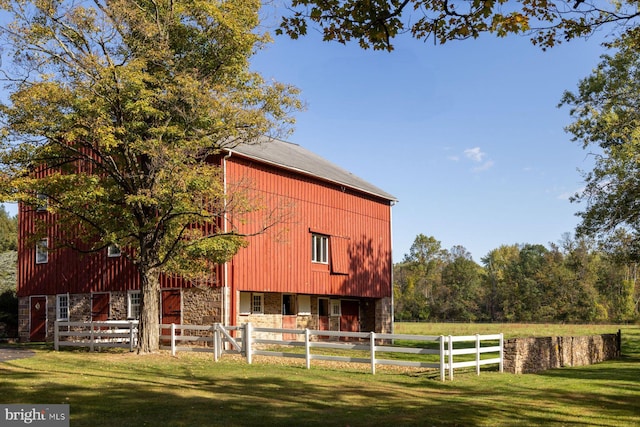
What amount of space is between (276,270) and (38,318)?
1106cm

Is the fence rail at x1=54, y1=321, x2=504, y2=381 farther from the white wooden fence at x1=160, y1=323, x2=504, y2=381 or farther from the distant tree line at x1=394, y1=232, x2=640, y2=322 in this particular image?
the distant tree line at x1=394, y1=232, x2=640, y2=322

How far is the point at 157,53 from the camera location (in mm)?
19266

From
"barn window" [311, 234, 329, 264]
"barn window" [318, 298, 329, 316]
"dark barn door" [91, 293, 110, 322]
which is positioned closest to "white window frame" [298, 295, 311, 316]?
"barn window" [318, 298, 329, 316]

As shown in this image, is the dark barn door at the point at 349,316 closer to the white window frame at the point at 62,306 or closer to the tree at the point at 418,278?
the white window frame at the point at 62,306

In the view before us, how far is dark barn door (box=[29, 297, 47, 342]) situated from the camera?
28844 millimetres

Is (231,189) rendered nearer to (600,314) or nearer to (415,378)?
(415,378)

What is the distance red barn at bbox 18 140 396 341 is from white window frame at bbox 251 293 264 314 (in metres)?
0.04

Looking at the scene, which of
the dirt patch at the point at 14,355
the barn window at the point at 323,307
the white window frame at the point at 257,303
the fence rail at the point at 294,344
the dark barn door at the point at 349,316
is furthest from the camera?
the dark barn door at the point at 349,316

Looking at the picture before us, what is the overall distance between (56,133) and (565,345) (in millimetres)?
16386

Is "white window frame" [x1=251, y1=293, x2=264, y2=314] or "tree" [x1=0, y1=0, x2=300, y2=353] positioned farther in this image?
"white window frame" [x1=251, y1=293, x2=264, y2=314]

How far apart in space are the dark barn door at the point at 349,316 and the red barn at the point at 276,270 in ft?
0.16

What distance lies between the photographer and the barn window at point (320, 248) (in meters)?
28.6

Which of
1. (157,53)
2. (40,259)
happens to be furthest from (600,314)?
(157,53)

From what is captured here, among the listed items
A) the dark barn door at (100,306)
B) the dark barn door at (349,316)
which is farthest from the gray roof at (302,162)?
the dark barn door at (100,306)
